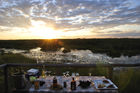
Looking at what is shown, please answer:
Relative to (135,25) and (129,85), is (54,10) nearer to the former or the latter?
(129,85)

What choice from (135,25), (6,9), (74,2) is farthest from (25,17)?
(135,25)

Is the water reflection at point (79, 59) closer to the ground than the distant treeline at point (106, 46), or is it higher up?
closer to the ground

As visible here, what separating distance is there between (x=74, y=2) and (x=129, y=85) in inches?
170

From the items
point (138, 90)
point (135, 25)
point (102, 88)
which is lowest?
point (138, 90)

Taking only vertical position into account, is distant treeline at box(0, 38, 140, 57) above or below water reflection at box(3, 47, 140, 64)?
above

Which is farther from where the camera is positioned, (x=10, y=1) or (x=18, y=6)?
(x=18, y=6)

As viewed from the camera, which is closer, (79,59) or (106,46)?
(79,59)

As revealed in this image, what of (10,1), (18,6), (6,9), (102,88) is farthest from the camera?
(6,9)

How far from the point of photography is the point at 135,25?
32.8 feet

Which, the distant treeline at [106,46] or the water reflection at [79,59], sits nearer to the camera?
the water reflection at [79,59]

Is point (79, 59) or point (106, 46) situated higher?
point (106, 46)

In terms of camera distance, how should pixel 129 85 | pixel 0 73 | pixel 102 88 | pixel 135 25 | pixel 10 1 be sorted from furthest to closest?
pixel 135 25 < pixel 0 73 < pixel 10 1 < pixel 129 85 < pixel 102 88

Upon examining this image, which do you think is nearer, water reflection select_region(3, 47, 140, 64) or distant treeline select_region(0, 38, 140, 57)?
water reflection select_region(3, 47, 140, 64)

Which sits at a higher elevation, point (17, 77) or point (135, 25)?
point (135, 25)
